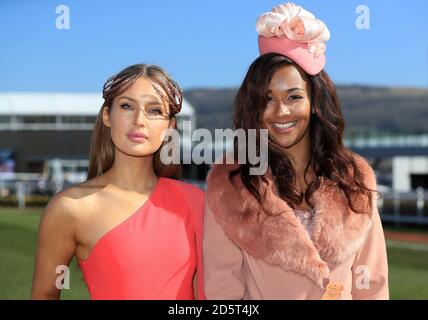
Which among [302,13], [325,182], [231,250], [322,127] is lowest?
[231,250]

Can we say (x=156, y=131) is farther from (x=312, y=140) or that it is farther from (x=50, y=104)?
(x=50, y=104)

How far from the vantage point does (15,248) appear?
42.2 ft

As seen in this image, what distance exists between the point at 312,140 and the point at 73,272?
8096mm

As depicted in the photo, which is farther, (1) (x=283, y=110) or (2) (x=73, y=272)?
(2) (x=73, y=272)

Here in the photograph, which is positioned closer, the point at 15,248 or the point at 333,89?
the point at 333,89

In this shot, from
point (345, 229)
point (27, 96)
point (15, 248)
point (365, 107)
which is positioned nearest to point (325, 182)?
point (345, 229)

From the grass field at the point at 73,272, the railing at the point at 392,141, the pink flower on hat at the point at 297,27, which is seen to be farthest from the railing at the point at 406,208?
the pink flower on hat at the point at 297,27

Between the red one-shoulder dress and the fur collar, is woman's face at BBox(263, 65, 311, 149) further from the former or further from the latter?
the red one-shoulder dress

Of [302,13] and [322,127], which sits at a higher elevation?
[302,13]

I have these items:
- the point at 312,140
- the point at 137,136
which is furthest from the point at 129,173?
the point at 312,140

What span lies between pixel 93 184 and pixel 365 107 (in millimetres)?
163582

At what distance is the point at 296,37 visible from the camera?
238 centimetres
